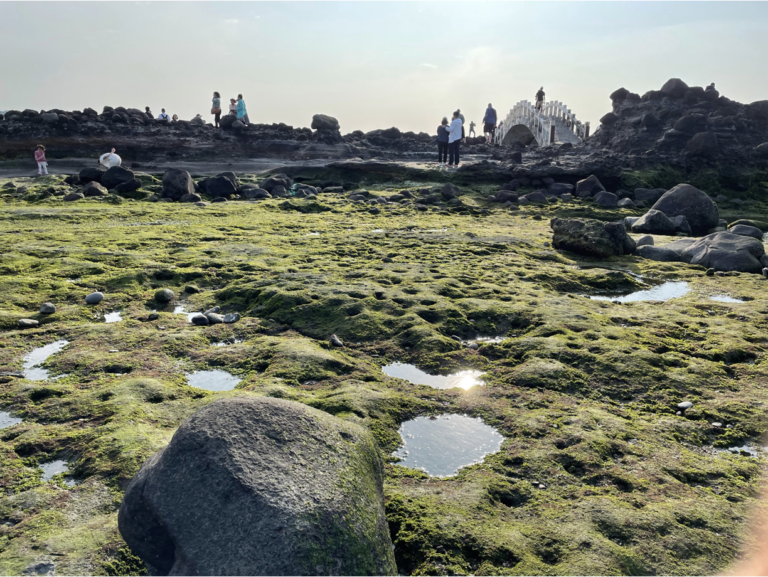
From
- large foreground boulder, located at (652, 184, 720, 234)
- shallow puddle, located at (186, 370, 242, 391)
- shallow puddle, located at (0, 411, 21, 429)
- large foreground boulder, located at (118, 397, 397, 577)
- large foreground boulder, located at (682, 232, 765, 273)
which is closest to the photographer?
large foreground boulder, located at (118, 397, 397, 577)

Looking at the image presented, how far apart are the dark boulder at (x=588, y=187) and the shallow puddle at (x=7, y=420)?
63.5ft

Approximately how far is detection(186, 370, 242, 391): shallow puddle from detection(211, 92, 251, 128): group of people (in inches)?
1244

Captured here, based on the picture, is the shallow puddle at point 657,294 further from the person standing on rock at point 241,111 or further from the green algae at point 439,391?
the person standing on rock at point 241,111

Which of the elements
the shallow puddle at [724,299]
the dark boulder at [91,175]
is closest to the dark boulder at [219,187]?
the dark boulder at [91,175]

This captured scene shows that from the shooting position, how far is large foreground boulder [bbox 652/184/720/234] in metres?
15.4

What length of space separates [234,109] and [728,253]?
3172cm

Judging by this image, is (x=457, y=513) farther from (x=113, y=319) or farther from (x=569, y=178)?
(x=569, y=178)

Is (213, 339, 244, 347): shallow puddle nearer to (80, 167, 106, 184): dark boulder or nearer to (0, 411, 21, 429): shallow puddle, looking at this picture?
(0, 411, 21, 429): shallow puddle

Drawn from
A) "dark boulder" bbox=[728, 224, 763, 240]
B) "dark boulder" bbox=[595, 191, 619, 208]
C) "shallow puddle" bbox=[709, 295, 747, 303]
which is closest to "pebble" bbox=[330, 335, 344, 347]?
"shallow puddle" bbox=[709, 295, 747, 303]

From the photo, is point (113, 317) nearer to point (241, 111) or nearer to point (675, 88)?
point (241, 111)

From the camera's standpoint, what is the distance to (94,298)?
7.79 m

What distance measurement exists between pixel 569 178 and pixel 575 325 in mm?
16943

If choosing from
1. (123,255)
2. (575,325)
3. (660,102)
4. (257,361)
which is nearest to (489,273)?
(575,325)

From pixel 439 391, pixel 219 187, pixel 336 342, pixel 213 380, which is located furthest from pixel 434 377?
pixel 219 187
